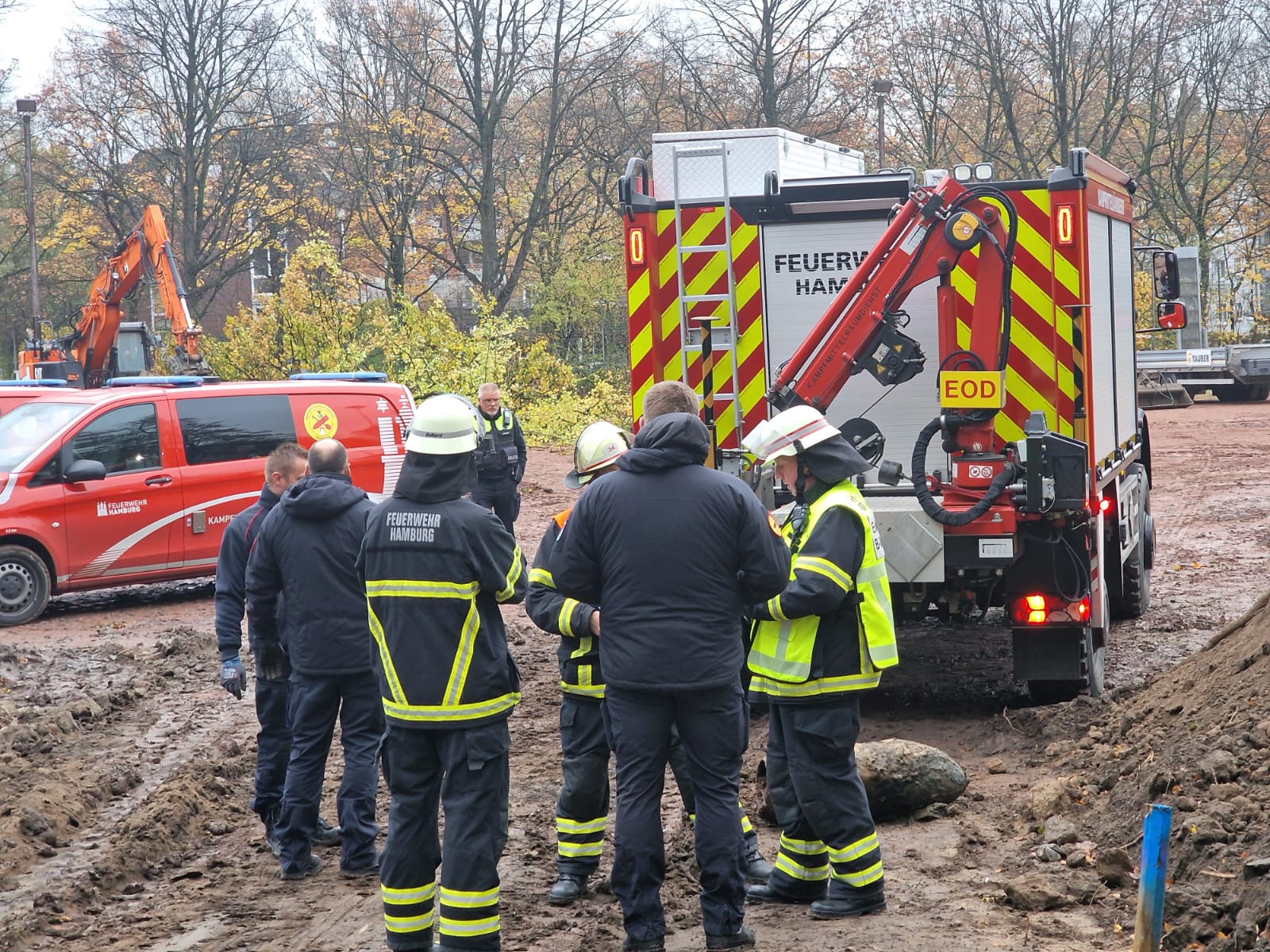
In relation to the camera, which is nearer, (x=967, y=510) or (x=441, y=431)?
(x=441, y=431)

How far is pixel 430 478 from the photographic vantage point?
15.5 ft

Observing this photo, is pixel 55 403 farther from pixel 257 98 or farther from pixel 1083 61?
pixel 1083 61

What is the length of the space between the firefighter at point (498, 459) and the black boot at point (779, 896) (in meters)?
7.06

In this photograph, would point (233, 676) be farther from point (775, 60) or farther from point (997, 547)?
point (775, 60)

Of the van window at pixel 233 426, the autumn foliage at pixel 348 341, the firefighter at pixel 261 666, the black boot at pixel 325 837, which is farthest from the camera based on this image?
the autumn foliage at pixel 348 341

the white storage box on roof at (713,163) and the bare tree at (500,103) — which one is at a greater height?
the bare tree at (500,103)

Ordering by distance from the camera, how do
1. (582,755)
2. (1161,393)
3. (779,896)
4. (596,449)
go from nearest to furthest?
(779,896)
(582,755)
(596,449)
(1161,393)

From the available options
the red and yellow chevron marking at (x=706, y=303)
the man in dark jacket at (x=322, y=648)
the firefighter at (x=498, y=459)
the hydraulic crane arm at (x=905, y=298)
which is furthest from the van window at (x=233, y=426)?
the man in dark jacket at (x=322, y=648)

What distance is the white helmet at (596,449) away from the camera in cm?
553

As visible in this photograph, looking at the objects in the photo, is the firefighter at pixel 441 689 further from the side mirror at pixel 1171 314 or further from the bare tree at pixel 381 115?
the bare tree at pixel 381 115

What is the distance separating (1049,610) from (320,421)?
7.98m

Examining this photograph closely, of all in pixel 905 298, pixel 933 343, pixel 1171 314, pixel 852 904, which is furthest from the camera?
pixel 1171 314

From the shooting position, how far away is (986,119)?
37812 millimetres

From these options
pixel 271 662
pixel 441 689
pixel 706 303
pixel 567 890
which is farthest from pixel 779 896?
pixel 706 303
